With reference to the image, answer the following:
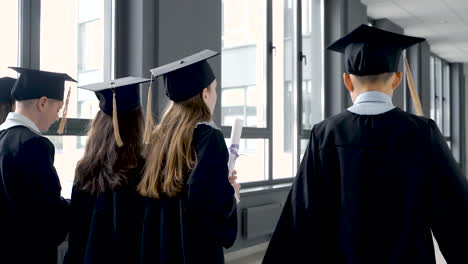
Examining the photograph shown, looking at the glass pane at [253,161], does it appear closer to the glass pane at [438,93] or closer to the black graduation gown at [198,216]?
the black graduation gown at [198,216]

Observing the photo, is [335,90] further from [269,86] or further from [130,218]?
[130,218]

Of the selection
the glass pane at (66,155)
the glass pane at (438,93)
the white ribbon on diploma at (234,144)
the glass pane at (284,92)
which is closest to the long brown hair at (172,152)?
the white ribbon on diploma at (234,144)

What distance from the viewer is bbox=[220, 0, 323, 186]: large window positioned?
4.43 metres

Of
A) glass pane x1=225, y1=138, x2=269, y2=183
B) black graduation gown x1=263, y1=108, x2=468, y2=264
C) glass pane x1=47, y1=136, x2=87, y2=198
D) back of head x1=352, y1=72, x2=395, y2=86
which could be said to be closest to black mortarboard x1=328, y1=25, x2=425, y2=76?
back of head x1=352, y1=72, x2=395, y2=86

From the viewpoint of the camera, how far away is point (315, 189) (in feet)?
5.58

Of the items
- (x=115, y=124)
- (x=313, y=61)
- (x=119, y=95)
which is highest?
(x=313, y=61)

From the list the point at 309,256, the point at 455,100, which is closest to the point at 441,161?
the point at 309,256

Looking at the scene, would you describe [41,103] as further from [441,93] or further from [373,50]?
[441,93]

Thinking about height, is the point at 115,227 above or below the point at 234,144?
below

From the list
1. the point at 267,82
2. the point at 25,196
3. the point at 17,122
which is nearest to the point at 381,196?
the point at 25,196

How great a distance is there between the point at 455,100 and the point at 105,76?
9.75 m

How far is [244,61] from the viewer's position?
4.66 m

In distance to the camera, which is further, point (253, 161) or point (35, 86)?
point (253, 161)

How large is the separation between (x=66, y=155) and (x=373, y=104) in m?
1.92
